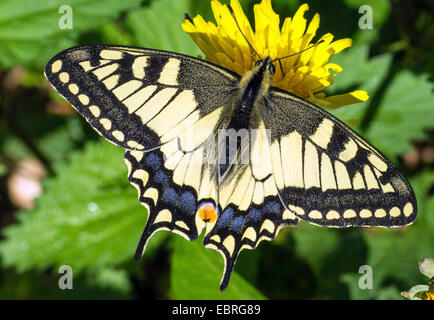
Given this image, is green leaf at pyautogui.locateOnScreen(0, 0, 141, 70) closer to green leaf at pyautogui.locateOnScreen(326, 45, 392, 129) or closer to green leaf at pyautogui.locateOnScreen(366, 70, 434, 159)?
green leaf at pyautogui.locateOnScreen(326, 45, 392, 129)

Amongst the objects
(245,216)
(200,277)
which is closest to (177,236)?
(200,277)

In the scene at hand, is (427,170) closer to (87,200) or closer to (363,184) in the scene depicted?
(363,184)

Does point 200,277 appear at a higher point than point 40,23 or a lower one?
lower

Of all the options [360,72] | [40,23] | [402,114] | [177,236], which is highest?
[40,23]

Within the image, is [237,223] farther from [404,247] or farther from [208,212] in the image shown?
[404,247]

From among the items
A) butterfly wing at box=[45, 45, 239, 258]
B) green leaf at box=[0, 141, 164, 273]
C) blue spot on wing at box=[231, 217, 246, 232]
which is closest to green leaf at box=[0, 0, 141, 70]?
green leaf at box=[0, 141, 164, 273]

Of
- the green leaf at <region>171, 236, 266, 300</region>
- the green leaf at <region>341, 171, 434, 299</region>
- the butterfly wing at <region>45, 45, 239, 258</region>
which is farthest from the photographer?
the green leaf at <region>341, 171, 434, 299</region>
